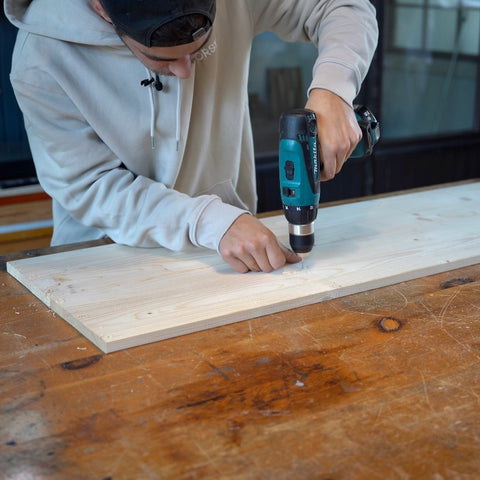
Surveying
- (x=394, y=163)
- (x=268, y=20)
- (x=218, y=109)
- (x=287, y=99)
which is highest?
(x=268, y=20)

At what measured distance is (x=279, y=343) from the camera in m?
1.18

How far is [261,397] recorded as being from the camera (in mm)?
1005

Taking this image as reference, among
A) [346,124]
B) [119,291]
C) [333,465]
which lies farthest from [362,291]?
[333,465]

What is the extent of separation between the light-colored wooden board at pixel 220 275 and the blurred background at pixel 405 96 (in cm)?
171

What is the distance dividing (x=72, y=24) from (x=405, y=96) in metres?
2.70

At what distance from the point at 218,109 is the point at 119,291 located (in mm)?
669

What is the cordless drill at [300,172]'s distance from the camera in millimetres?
1427

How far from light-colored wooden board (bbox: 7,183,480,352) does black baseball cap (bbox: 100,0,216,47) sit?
500 mm

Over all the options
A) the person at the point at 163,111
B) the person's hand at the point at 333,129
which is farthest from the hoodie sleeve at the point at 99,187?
the person's hand at the point at 333,129

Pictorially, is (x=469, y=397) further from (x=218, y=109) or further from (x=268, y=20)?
(x=268, y=20)

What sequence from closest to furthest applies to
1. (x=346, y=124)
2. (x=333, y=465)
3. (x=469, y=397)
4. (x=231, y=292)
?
(x=333, y=465) → (x=469, y=397) → (x=231, y=292) → (x=346, y=124)

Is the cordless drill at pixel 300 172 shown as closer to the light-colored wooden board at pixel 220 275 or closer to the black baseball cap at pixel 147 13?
the light-colored wooden board at pixel 220 275

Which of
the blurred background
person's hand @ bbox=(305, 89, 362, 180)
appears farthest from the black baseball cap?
the blurred background

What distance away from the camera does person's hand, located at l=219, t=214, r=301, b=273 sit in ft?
4.83
